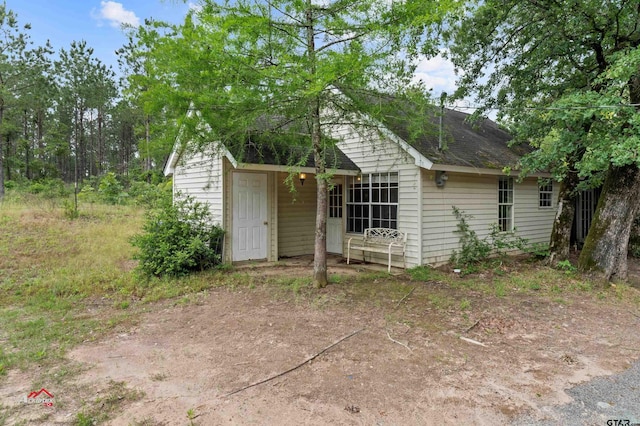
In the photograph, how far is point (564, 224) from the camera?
8438mm

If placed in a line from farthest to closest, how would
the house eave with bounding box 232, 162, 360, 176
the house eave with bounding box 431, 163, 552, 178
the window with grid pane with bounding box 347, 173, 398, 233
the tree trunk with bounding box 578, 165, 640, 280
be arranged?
the window with grid pane with bounding box 347, 173, 398, 233, the house eave with bounding box 431, 163, 552, 178, the house eave with bounding box 232, 162, 360, 176, the tree trunk with bounding box 578, 165, 640, 280

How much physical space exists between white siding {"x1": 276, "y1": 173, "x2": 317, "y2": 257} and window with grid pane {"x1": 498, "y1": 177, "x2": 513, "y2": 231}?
16.9 ft

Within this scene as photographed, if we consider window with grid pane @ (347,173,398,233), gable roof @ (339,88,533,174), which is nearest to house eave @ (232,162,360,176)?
window with grid pane @ (347,173,398,233)

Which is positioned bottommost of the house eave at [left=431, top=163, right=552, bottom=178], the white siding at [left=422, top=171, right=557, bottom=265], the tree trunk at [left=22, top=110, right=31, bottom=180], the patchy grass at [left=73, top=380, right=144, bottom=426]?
the patchy grass at [left=73, top=380, right=144, bottom=426]

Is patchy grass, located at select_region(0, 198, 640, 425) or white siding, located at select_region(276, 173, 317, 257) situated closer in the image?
patchy grass, located at select_region(0, 198, 640, 425)

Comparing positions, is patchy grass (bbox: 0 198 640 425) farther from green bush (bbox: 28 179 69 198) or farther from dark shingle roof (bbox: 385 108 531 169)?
green bush (bbox: 28 179 69 198)

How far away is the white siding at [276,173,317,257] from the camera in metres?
9.69

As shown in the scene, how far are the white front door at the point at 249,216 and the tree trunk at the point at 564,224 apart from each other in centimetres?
696

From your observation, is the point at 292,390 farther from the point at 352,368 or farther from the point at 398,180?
the point at 398,180

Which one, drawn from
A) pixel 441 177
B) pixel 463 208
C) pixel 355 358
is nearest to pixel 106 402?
pixel 355 358

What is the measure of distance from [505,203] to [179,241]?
333 inches

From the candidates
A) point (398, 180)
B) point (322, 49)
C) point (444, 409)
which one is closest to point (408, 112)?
point (322, 49)

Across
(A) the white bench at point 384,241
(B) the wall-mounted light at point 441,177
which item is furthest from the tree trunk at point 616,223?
(A) the white bench at point 384,241

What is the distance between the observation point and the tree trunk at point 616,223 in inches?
268
